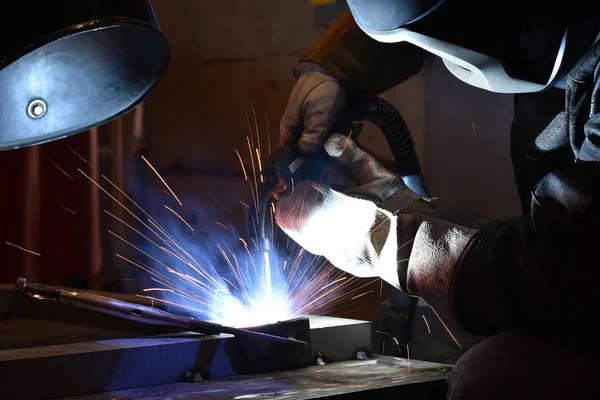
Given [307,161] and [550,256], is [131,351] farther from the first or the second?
[550,256]

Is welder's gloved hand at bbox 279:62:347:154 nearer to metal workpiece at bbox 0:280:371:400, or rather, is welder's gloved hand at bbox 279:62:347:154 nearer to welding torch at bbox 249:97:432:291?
welding torch at bbox 249:97:432:291

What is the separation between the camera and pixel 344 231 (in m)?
1.83

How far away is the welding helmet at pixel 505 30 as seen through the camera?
1396 millimetres

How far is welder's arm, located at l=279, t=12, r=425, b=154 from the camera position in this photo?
2.17m

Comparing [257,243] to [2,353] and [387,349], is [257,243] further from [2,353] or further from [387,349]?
[387,349]

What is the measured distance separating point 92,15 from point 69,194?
254cm

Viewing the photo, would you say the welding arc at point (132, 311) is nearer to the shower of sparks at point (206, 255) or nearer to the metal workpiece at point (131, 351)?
the metal workpiece at point (131, 351)

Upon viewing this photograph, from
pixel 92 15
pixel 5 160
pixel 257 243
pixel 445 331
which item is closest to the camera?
pixel 92 15

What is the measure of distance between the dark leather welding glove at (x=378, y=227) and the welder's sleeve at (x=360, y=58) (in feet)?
1.20

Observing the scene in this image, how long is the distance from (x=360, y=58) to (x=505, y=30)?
39.5 inches

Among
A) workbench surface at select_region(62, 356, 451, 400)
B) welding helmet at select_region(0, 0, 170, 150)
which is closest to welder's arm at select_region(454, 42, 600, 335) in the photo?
workbench surface at select_region(62, 356, 451, 400)

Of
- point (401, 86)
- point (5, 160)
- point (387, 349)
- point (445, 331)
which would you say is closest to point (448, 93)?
point (401, 86)

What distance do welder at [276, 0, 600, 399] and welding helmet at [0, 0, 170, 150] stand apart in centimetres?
46

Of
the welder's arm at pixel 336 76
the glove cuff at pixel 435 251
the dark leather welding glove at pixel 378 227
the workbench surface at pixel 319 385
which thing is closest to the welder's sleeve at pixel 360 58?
the welder's arm at pixel 336 76
